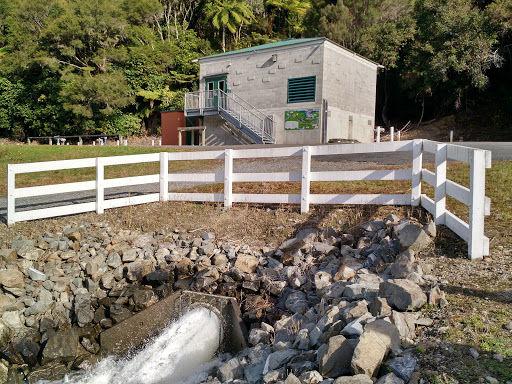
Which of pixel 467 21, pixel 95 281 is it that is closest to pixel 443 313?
pixel 95 281

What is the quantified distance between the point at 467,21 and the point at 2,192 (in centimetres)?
2576

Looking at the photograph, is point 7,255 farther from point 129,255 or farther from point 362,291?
point 362,291

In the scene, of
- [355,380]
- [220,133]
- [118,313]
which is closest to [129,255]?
[118,313]

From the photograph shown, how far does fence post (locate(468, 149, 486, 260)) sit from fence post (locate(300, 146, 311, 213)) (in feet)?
11.8

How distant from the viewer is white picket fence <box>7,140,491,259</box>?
5.43 m

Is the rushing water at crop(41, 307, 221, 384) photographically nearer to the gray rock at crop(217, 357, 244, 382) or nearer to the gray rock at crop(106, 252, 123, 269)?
the gray rock at crop(217, 357, 244, 382)

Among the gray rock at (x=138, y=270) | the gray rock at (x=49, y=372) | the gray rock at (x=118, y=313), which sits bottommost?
the gray rock at (x=49, y=372)

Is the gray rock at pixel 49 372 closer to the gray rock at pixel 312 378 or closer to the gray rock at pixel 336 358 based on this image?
the gray rock at pixel 312 378

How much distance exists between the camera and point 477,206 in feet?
17.6

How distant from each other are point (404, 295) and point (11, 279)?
5586 millimetres

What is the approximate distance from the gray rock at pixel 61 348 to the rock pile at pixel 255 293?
1cm

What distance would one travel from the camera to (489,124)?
1188 inches

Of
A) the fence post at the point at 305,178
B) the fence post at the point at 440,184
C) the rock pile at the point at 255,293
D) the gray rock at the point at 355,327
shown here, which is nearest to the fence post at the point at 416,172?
the rock pile at the point at 255,293

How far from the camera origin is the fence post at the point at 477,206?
536 centimetres
